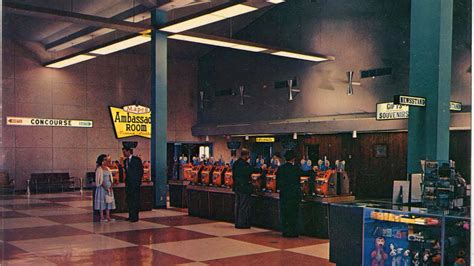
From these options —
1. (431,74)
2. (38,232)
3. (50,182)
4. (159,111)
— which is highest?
(431,74)

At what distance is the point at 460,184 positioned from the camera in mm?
5312

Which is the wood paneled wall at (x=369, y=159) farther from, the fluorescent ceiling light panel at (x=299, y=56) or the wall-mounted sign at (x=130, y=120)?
the wall-mounted sign at (x=130, y=120)

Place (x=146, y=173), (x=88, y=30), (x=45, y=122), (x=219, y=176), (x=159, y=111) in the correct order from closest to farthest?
(x=219, y=176)
(x=146, y=173)
(x=159, y=111)
(x=88, y=30)
(x=45, y=122)

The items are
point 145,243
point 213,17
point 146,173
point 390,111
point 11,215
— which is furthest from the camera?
point 390,111

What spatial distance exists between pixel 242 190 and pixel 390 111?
21.5ft

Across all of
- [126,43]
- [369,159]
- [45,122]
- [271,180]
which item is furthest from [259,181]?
[45,122]

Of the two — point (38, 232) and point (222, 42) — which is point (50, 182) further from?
point (38, 232)

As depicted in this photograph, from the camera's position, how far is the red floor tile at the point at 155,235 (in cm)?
826

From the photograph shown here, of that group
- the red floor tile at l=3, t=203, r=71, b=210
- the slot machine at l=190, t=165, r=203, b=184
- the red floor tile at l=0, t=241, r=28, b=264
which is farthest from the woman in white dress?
the red floor tile at l=3, t=203, r=71, b=210

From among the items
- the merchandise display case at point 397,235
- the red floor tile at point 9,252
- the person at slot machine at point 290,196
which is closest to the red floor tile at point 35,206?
the red floor tile at point 9,252

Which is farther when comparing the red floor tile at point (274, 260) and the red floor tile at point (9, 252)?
the red floor tile at point (9, 252)

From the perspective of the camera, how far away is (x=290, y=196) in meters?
8.62

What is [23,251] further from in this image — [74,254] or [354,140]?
[354,140]

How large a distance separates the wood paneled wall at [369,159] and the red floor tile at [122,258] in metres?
9.46
